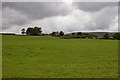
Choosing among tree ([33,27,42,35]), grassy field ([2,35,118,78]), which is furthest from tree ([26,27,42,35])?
grassy field ([2,35,118,78])

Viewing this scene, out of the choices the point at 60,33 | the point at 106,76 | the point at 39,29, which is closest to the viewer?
the point at 106,76

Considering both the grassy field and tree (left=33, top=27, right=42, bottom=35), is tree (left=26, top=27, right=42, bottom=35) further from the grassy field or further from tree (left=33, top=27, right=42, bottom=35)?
the grassy field

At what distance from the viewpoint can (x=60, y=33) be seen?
17750 centimetres

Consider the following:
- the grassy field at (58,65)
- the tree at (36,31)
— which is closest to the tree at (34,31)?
the tree at (36,31)

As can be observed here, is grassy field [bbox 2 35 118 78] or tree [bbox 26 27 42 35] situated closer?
grassy field [bbox 2 35 118 78]

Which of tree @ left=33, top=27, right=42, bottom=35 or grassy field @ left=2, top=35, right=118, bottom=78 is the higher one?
tree @ left=33, top=27, right=42, bottom=35

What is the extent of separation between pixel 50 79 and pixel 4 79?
3462 millimetres

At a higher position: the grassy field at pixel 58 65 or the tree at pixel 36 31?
the tree at pixel 36 31

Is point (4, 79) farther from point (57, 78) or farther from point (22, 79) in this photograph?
point (57, 78)

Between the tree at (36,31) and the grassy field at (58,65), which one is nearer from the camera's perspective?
the grassy field at (58,65)

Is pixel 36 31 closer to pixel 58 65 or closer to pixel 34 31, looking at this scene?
pixel 34 31

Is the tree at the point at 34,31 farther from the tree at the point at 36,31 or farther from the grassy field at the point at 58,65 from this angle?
the grassy field at the point at 58,65

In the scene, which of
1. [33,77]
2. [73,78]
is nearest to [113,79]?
[73,78]

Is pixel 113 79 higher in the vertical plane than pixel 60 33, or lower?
lower
